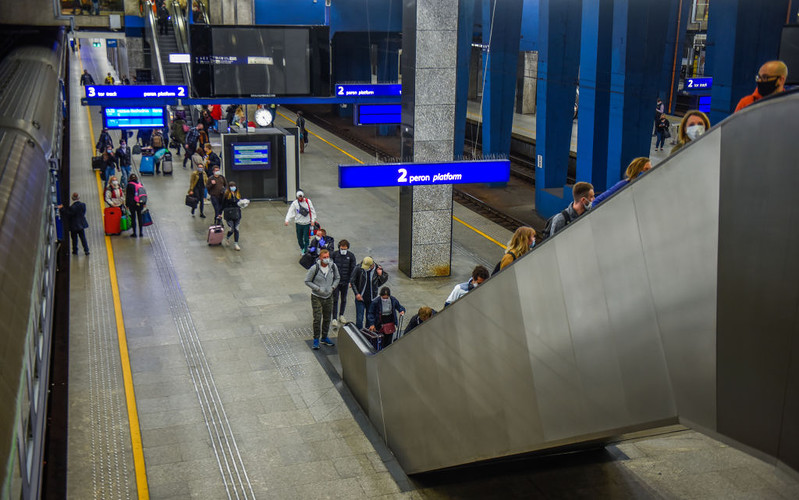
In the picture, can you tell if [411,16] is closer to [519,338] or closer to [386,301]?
[386,301]

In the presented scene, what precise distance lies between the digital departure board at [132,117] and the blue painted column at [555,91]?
29.2 feet

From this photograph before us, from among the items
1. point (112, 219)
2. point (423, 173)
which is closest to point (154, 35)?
point (112, 219)

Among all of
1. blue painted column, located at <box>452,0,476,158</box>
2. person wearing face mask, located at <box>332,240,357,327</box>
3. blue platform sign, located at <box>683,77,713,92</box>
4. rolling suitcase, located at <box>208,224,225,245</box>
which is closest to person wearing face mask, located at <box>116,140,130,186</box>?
rolling suitcase, located at <box>208,224,225,245</box>

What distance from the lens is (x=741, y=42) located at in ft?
48.3

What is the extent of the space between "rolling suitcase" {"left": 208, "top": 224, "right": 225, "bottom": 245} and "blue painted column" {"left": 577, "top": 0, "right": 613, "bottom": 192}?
7766 millimetres

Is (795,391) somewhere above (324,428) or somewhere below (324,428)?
above

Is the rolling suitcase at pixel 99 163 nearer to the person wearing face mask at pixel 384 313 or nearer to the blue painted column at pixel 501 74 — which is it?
the blue painted column at pixel 501 74

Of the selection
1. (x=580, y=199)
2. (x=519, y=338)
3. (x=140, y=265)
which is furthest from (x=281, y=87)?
(x=519, y=338)

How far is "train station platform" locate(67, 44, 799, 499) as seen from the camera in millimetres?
8234

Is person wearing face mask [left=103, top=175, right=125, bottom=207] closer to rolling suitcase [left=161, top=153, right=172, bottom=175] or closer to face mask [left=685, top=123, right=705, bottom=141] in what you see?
rolling suitcase [left=161, top=153, right=172, bottom=175]

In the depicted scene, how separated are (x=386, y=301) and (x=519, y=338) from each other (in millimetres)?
5669

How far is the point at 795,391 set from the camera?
3164 millimetres

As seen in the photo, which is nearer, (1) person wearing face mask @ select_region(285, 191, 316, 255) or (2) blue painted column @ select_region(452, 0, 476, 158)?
(1) person wearing face mask @ select_region(285, 191, 316, 255)

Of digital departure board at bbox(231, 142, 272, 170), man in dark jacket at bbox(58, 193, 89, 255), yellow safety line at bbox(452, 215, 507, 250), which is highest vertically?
digital departure board at bbox(231, 142, 272, 170)
